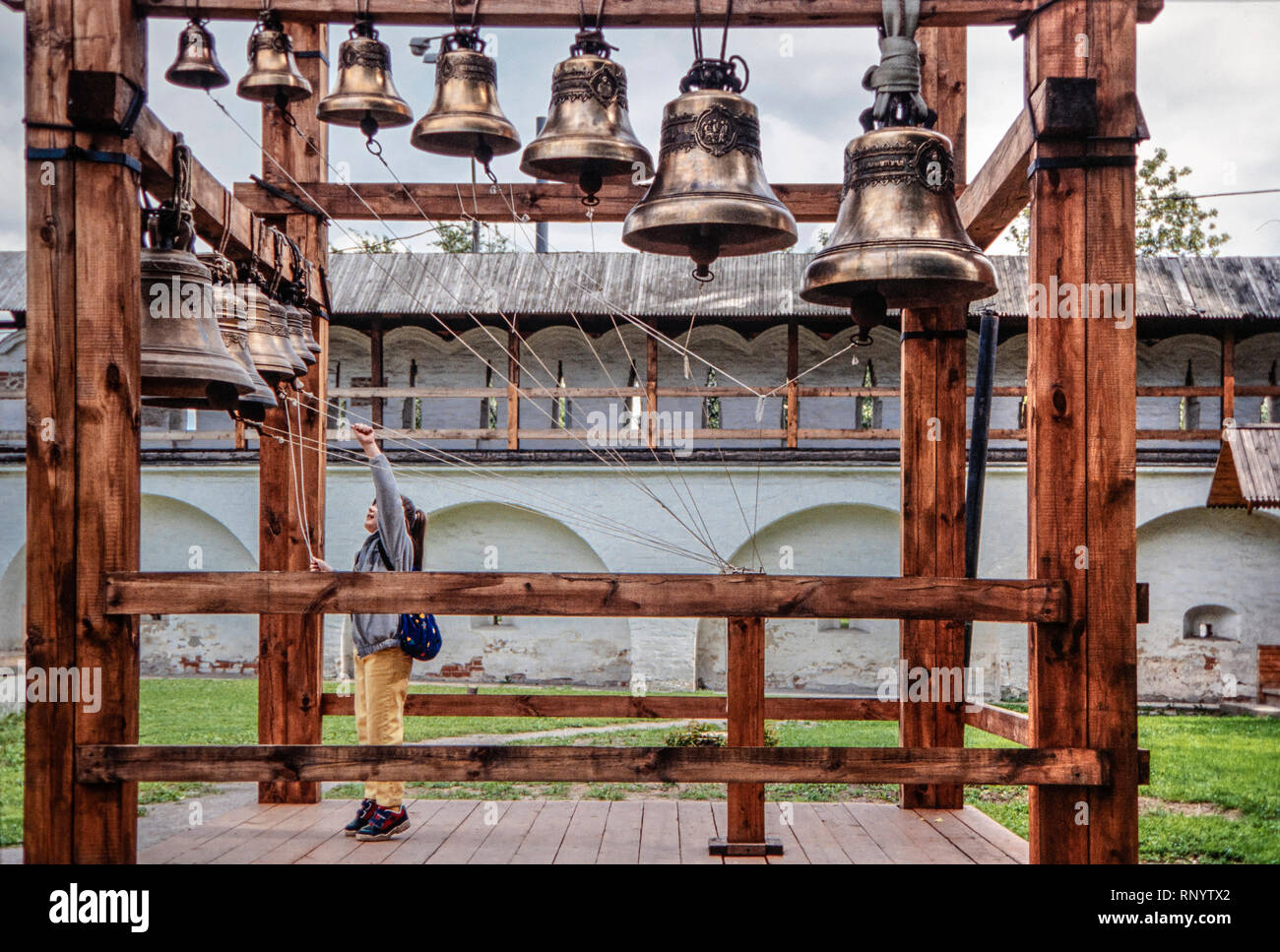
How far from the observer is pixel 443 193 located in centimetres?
550

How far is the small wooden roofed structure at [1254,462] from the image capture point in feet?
44.5

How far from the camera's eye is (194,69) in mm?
5363

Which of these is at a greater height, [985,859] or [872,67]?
[872,67]

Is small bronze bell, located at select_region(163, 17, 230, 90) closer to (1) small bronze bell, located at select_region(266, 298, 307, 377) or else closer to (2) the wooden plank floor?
(1) small bronze bell, located at select_region(266, 298, 307, 377)

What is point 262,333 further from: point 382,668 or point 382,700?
point 382,700

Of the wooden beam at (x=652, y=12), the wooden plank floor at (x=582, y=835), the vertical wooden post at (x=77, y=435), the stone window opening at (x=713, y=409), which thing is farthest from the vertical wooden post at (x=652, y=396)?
the vertical wooden post at (x=77, y=435)

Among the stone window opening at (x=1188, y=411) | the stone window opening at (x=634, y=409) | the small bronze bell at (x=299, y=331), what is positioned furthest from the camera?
the stone window opening at (x=1188, y=411)

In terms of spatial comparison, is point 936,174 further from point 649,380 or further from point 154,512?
point 154,512

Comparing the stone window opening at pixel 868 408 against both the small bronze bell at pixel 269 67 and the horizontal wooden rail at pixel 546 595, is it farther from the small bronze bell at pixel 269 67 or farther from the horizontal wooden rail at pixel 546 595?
the horizontal wooden rail at pixel 546 595

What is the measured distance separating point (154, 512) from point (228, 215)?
13.6 m

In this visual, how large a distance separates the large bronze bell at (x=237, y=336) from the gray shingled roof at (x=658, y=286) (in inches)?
428

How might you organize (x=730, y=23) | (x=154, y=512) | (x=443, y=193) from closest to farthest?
(x=730, y=23) → (x=443, y=193) → (x=154, y=512)

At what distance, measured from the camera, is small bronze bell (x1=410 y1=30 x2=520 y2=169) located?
3.87 m
